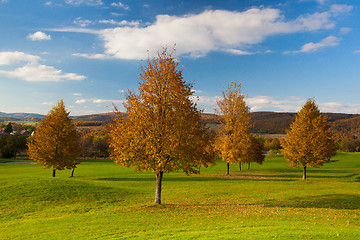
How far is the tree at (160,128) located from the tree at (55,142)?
23443 millimetres

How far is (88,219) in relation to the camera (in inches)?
720

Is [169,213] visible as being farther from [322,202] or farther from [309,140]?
[309,140]

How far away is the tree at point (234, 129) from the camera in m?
46.0

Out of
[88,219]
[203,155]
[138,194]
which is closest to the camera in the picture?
[88,219]

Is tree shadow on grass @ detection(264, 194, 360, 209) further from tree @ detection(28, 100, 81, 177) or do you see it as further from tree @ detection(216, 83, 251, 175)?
tree @ detection(28, 100, 81, 177)

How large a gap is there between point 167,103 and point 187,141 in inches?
146

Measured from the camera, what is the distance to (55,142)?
4066cm

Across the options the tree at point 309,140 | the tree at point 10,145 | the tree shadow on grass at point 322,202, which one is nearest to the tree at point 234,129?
the tree at point 309,140

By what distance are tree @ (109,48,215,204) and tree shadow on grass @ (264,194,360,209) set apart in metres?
7.87

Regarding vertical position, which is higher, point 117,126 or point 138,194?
point 117,126

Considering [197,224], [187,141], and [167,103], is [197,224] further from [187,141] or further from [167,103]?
[167,103]

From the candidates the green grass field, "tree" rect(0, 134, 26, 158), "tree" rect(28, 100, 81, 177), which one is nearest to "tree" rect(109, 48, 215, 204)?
the green grass field

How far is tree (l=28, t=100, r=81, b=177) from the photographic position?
3997cm

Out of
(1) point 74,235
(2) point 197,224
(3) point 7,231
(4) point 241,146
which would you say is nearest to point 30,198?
(3) point 7,231
